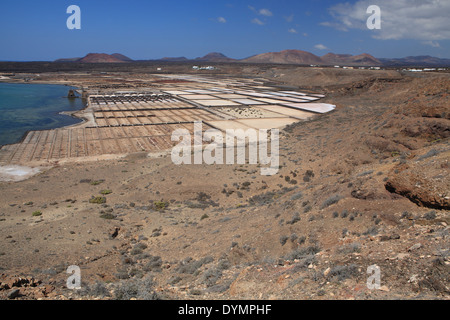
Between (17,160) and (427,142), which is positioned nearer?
(427,142)

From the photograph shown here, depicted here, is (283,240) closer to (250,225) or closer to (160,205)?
(250,225)

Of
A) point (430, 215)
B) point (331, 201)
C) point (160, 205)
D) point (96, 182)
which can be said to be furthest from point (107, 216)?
point (430, 215)

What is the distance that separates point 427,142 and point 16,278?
19.2 meters

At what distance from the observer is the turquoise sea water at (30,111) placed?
126 ft

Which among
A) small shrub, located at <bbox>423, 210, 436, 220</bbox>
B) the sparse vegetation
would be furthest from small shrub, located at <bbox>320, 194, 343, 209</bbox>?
the sparse vegetation

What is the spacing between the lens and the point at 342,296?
556cm

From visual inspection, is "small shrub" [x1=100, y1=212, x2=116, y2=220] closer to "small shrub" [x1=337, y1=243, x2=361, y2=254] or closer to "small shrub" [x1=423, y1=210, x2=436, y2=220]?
"small shrub" [x1=337, y1=243, x2=361, y2=254]

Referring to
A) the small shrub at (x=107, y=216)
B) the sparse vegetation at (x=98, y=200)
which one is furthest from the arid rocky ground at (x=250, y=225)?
the sparse vegetation at (x=98, y=200)

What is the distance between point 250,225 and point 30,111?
5319 cm

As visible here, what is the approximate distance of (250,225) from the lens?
1188 centimetres

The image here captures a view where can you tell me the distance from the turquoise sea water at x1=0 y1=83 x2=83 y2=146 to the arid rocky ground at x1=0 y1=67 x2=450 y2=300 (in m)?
20.3

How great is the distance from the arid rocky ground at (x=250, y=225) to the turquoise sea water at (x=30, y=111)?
20.3 meters
